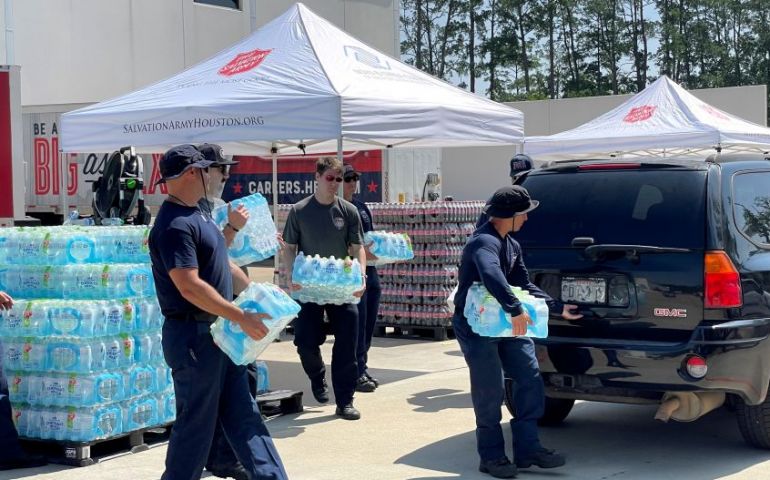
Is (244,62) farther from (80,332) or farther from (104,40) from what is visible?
(104,40)

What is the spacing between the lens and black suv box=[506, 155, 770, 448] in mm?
6613

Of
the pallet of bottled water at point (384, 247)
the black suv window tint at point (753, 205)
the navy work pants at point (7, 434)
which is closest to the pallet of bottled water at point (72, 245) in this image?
the navy work pants at point (7, 434)

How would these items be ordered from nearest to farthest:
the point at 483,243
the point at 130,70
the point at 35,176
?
the point at 483,243 → the point at 35,176 → the point at 130,70

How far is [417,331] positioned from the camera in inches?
532

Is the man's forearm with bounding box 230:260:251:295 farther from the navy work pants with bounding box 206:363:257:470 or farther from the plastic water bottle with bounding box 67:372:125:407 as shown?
the plastic water bottle with bounding box 67:372:125:407

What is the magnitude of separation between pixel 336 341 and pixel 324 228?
0.90 meters

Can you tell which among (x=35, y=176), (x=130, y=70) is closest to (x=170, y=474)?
(x=35, y=176)

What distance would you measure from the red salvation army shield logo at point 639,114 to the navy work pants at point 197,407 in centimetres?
1245

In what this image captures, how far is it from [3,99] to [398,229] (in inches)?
189

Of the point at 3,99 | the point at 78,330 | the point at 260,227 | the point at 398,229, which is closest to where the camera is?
the point at 78,330

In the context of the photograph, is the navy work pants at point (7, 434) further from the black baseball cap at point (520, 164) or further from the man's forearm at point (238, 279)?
the black baseball cap at point (520, 164)

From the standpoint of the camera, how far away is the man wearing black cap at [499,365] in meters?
6.67

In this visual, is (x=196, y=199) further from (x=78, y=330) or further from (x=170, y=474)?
(x=78, y=330)

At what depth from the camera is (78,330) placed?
7125 millimetres
